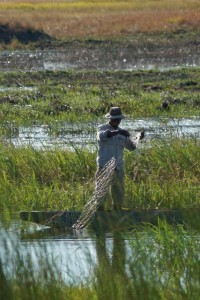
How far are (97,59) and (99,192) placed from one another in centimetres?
2554

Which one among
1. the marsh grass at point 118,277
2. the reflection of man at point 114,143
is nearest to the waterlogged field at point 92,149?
the marsh grass at point 118,277

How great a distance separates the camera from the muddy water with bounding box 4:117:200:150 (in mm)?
17828

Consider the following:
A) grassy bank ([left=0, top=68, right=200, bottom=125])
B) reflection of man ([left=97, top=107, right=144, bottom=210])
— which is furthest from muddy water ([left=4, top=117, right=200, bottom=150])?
reflection of man ([left=97, top=107, right=144, bottom=210])

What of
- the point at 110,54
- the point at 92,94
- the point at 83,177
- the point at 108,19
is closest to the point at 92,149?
the point at 83,177

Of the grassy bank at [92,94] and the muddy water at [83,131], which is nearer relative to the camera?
the muddy water at [83,131]

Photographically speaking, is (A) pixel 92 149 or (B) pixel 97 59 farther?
(B) pixel 97 59

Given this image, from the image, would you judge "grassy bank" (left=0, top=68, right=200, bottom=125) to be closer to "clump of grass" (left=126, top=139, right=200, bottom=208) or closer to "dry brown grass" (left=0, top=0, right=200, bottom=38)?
"clump of grass" (left=126, top=139, right=200, bottom=208)

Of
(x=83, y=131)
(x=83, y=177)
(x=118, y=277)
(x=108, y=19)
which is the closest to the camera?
(x=118, y=277)

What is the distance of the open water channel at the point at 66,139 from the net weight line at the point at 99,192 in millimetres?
197

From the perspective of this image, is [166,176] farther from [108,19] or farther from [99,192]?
[108,19]

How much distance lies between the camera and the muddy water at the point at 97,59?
33.6m

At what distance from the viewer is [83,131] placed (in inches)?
755

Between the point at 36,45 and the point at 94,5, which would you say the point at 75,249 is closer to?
the point at 36,45

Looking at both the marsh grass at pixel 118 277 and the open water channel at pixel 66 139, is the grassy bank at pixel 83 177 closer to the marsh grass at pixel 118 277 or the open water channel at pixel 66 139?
the open water channel at pixel 66 139
